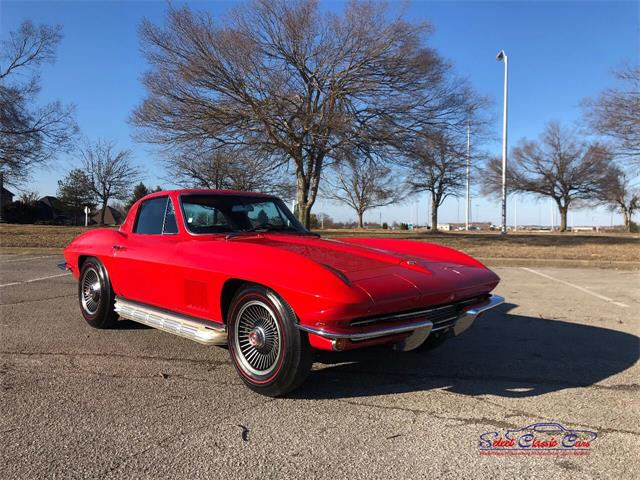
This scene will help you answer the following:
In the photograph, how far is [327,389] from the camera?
3.36 meters

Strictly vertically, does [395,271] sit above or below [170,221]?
below

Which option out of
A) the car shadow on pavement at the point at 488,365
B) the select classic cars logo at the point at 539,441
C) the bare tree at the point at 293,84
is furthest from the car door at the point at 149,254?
the bare tree at the point at 293,84

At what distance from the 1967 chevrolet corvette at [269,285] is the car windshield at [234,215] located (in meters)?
0.01

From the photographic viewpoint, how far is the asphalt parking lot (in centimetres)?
237

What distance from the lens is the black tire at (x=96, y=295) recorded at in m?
4.86

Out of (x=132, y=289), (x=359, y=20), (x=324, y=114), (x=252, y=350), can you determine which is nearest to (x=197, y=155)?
(x=324, y=114)

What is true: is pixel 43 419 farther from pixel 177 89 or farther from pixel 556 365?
pixel 177 89

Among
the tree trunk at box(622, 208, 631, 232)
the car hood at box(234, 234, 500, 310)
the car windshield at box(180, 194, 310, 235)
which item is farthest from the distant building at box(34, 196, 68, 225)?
the tree trunk at box(622, 208, 631, 232)

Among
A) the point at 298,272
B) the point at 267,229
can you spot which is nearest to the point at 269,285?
the point at 298,272

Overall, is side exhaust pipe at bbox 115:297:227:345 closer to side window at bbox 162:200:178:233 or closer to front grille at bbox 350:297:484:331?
side window at bbox 162:200:178:233

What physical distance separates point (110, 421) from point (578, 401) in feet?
9.71

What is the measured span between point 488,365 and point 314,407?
5.53ft

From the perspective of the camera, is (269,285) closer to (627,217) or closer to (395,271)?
(395,271)

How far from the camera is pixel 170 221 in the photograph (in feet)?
14.5
